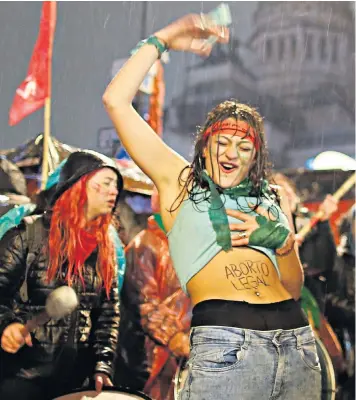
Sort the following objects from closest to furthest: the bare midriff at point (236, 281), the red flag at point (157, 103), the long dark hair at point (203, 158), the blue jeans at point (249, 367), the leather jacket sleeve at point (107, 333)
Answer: the blue jeans at point (249, 367)
the bare midriff at point (236, 281)
the long dark hair at point (203, 158)
the leather jacket sleeve at point (107, 333)
the red flag at point (157, 103)

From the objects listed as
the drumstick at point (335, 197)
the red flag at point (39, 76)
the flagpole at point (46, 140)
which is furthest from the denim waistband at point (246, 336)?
the red flag at point (39, 76)

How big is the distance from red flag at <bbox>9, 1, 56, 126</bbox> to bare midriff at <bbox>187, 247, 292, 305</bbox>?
796 millimetres

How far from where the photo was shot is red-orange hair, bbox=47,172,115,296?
5.93ft

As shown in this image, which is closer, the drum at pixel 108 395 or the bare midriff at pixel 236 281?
the bare midriff at pixel 236 281

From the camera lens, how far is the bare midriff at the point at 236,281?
1590 mm

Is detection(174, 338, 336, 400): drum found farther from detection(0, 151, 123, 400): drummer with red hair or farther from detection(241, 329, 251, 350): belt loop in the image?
detection(0, 151, 123, 400): drummer with red hair

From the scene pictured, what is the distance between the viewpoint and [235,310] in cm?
157

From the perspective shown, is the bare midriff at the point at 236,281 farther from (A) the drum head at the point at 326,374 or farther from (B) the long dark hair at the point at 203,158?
(A) the drum head at the point at 326,374

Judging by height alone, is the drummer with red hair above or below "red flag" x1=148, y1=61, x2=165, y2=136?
below

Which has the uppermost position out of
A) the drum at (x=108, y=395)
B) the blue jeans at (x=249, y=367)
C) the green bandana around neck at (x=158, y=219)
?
the green bandana around neck at (x=158, y=219)

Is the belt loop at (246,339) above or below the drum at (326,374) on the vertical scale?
above

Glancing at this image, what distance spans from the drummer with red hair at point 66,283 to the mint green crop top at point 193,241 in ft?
0.96

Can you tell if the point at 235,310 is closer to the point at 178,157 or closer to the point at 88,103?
the point at 178,157

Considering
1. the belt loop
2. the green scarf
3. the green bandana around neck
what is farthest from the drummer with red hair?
the belt loop
